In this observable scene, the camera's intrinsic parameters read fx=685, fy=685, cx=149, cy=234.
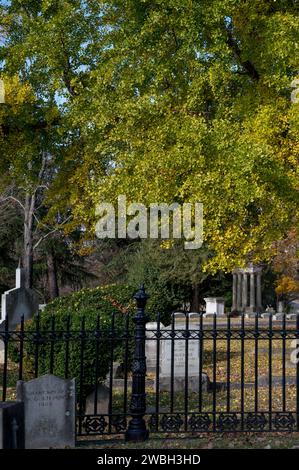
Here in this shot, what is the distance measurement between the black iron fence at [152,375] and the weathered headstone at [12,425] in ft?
1.99

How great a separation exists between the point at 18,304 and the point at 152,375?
7.41 m

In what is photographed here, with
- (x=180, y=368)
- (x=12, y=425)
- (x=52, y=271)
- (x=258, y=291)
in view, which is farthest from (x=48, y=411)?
(x=52, y=271)

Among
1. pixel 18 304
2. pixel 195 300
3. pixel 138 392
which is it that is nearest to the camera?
pixel 138 392

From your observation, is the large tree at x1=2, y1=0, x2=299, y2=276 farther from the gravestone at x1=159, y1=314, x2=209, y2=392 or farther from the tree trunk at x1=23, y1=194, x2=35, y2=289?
the tree trunk at x1=23, y1=194, x2=35, y2=289

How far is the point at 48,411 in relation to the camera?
7.45 m

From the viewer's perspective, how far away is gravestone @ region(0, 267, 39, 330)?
20547mm

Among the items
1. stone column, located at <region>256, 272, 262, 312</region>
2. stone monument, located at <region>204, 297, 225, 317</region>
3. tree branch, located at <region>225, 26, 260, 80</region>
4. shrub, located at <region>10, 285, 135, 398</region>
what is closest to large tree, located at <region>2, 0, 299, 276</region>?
tree branch, located at <region>225, 26, 260, 80</region>

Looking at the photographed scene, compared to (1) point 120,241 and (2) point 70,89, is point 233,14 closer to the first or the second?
(2) point 70,89

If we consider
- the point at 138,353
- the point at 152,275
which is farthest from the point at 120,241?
the point at 138,353

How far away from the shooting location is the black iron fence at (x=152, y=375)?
805 cm

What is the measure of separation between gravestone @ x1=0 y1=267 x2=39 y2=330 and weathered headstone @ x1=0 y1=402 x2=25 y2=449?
13259 millimetres

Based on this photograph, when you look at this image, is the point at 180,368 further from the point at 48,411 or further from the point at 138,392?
the point at 48,411

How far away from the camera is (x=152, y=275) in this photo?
35125mm

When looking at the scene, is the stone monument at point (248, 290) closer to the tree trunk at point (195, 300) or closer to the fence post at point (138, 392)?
the tree trunk at point (195, 300)
